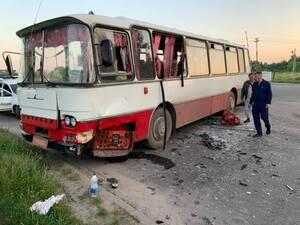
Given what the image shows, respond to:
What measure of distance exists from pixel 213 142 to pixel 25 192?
5184 millimetres

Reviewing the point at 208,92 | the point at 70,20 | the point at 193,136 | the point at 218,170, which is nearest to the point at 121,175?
the point at 218,170

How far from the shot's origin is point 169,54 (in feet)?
27.2

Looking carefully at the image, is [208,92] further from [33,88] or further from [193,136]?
[33,88]

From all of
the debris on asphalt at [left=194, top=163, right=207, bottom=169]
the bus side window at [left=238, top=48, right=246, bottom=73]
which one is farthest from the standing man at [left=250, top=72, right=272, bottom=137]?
the bus side window at [left=238, top=48, right=246, bottom=73]

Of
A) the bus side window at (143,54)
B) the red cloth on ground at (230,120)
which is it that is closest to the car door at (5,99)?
the bus side window at (143,54)

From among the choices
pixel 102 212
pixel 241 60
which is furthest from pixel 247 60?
pixel 102 212

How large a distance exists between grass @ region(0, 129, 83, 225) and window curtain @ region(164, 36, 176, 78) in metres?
3.70

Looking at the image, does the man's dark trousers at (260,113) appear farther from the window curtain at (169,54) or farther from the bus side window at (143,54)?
the bus side window at (143,54)

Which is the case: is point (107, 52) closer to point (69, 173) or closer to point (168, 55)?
point (69, 173)

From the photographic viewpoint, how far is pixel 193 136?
924 cm

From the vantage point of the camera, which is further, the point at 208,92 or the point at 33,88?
the point at 208,92

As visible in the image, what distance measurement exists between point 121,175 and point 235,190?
208 cm

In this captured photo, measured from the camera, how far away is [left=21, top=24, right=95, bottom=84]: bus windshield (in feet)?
18.5

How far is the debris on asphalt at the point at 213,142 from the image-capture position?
8.00 meters
